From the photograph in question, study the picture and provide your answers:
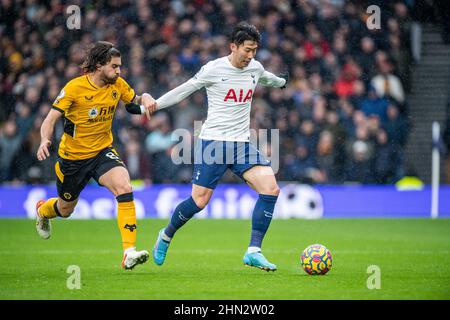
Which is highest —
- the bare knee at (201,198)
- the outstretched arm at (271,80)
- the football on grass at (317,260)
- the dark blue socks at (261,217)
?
the outstretched arm at (271,80)

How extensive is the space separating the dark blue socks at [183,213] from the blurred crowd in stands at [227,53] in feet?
28.5

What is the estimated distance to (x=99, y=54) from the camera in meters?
9.30

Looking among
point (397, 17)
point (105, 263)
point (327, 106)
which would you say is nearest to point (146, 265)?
point (105, 263)

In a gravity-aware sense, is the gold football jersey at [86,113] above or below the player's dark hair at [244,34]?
below

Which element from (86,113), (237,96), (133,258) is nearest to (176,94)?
(237,96)

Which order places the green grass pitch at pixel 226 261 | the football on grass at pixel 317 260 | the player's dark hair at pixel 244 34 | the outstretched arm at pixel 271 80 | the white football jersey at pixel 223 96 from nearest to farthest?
the green grass pitch at pixel 226 261 < the football on grass at pixel 317 260 < the player's dark hair at pixel 244 34 < the white football jersey at pixel 223 96 < the outstretched arm at pixel 271 80

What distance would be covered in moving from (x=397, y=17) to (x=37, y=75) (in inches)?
329

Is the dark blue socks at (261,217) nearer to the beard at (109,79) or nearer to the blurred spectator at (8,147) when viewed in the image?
the beard at (109,79)

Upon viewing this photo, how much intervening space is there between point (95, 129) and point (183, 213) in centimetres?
129

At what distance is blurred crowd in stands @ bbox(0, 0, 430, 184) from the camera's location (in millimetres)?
18422

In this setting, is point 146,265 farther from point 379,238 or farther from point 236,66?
point 379,238

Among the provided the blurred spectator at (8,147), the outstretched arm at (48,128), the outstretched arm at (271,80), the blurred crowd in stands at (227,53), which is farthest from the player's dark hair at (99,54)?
the blurred spectator at (8,147)

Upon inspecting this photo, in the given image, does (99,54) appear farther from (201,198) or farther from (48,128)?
(201,198)

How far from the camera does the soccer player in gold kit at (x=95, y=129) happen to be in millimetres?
9297
